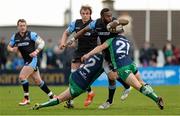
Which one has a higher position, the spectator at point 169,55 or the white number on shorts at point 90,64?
the white number on shorts at point 90,64

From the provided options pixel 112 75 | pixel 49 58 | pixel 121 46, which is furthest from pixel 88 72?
pixel 49 58

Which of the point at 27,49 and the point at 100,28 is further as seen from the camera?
the point at 27,49

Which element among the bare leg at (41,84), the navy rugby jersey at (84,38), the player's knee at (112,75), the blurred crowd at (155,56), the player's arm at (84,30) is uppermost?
the player's arm at (84,30)

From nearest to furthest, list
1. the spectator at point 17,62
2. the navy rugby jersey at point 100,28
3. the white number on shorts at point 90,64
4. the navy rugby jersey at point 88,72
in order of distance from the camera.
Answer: the navy rugby jersey at point 88,72, the white number on shorts at point 90,64, the navy rugby jersey at point 100,28, the spectator at point 17,62

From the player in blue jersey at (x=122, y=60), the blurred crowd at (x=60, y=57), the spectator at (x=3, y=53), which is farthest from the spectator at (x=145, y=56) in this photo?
the player in blue jersey at (x=122, y=60)

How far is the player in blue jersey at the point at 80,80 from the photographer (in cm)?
1877

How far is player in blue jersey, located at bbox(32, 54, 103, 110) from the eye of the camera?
18772 millimetres

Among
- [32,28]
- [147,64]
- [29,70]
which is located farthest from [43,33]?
[29,70]

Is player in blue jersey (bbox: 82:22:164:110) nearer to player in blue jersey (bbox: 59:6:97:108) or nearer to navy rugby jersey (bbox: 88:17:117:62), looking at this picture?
navy rugby jersey (bbox: 88:17:117:62)

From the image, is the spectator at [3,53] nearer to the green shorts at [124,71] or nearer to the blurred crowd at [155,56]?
the blurred crowd at [155,56]

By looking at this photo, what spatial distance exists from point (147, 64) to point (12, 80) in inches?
298

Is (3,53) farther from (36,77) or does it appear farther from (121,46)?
(121,46)

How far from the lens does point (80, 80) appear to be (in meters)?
18.9

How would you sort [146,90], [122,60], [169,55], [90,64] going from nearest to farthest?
1. [146,90]
2. [122,60]
3. [90,64]
4. [169,55]
